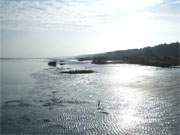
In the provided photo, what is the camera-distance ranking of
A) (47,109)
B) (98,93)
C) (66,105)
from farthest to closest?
(98,93), (66,105), (47,109)

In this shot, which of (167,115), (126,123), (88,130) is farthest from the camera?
(167,115)

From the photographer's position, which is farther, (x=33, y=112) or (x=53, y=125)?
(x=33, y=112)

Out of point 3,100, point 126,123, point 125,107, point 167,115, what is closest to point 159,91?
point 125,107

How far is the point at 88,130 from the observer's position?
1912cm

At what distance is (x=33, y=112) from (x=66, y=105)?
4.15 metres

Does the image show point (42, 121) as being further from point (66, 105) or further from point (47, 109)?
point (66, 105)

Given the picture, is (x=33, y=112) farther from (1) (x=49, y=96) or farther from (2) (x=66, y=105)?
(1) (x=49, y=96)

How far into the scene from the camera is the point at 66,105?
27.1 meters

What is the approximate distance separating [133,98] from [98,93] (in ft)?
17.1

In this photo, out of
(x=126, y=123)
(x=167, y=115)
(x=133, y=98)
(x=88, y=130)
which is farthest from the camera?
(x=133, y=98)

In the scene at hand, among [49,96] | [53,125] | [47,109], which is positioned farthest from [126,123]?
[49,96]

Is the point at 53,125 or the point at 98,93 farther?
the point at 98,93

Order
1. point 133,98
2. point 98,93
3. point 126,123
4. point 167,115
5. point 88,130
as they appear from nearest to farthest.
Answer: point 88,130 < point 126,123 < point 167,115 < point 133,98 < point 98,93

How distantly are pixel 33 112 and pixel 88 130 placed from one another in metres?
6.55
